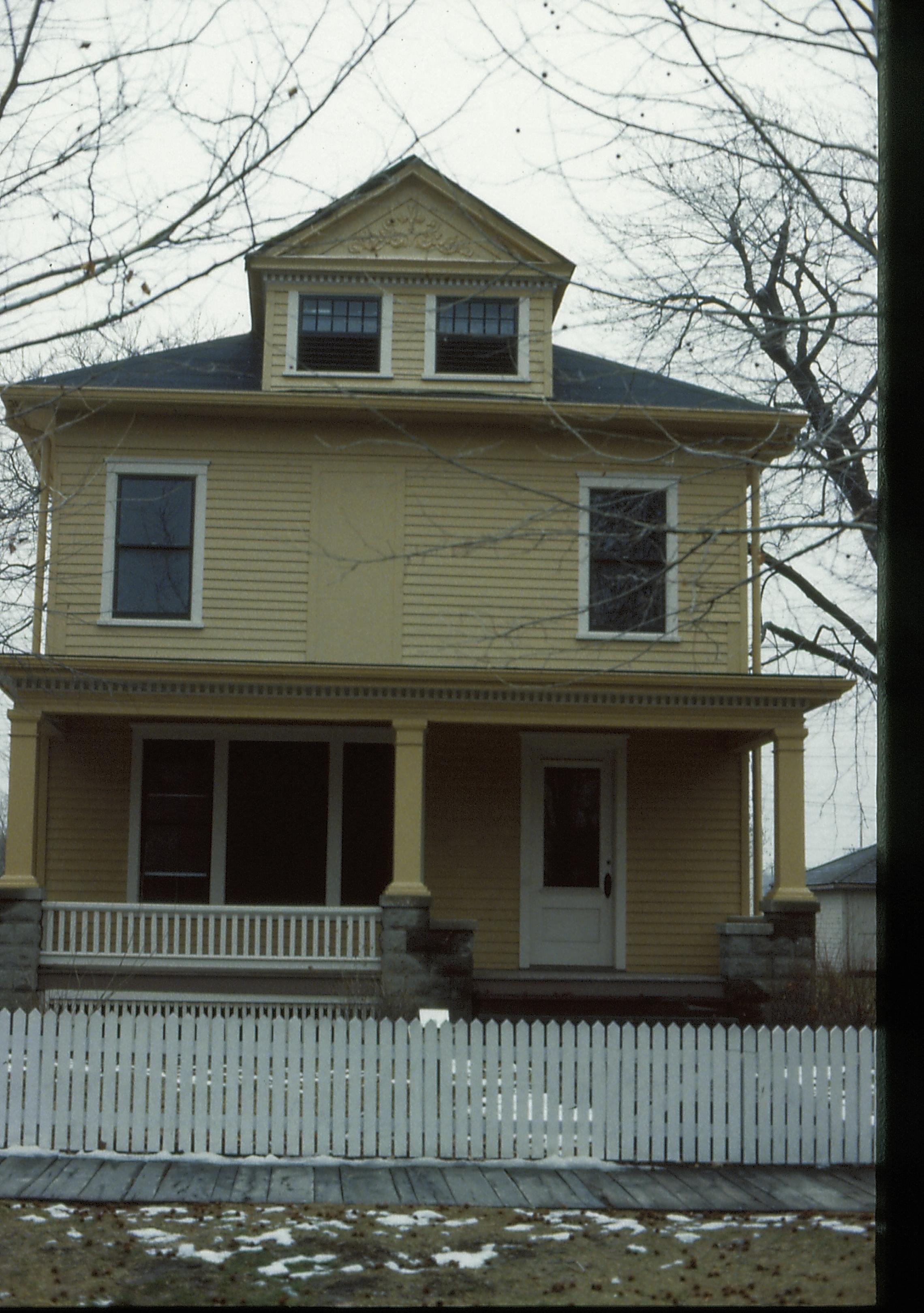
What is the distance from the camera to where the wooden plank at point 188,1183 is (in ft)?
25.7

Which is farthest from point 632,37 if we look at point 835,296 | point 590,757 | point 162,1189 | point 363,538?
point 590,757

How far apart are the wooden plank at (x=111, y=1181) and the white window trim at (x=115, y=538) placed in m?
7.01

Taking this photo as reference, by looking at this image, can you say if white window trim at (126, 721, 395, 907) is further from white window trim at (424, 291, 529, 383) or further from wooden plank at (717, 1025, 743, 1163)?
wooden plank at (717, 1025, 743, 1163)

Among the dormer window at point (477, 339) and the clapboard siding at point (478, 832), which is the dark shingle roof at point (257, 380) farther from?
the clapboard siding at point (478, 832)

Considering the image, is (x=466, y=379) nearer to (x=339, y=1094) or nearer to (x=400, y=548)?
(x=400, y=548)

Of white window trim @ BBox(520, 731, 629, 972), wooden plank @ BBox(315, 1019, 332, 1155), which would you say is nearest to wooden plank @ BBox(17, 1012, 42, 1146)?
wooden plank @ BBox(315, 1019, 332, 1155)

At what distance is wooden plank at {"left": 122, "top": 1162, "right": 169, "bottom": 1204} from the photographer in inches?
307

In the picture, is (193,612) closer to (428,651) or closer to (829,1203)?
(428,651)

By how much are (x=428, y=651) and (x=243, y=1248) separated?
8.84 m

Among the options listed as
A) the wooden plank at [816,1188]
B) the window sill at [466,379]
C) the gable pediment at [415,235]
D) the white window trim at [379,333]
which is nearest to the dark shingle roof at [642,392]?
the window sill at [466,379]

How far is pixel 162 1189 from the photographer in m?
8.05

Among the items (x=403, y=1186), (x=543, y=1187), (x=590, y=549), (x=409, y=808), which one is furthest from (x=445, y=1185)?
(x=590, y=549)

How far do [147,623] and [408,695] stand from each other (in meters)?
3.23

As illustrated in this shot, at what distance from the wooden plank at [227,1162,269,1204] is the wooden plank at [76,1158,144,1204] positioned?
0.64 meters
